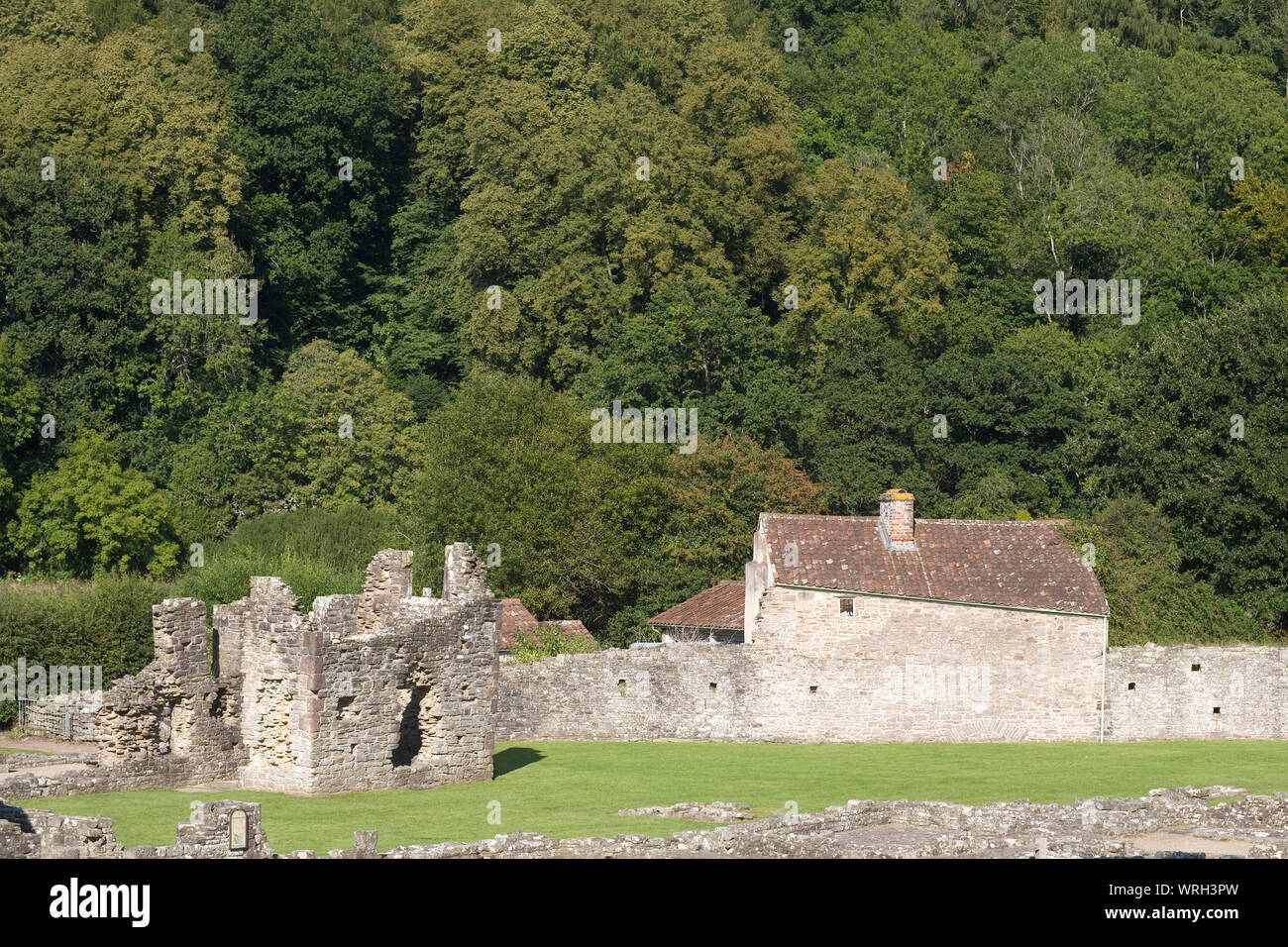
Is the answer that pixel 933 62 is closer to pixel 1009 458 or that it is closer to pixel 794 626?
pixel 1009 458

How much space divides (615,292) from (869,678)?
115ft

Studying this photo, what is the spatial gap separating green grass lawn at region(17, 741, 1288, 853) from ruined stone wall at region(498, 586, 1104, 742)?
853 millimetres

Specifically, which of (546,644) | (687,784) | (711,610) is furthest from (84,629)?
(687,784)

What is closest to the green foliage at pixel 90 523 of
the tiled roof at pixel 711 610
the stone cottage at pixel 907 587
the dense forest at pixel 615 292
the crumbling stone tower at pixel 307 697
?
the dense forest at pixel 615 292

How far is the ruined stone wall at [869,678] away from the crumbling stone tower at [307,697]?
923cm

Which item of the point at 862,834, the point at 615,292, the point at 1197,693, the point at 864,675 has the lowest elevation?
the point at 862,834

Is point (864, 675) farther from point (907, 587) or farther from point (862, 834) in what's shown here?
point (862, 834)

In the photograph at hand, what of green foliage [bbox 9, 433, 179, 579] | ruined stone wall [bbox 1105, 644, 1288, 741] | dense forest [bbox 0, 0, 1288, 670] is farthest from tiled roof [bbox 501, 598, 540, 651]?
ruined stone wall [bbox 1105, 644, 1288, 741]

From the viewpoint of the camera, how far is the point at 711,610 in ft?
213

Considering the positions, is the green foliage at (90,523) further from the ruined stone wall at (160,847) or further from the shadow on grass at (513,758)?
the ruined stone wall at (160,847)

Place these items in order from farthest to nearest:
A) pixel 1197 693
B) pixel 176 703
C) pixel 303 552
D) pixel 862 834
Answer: pixel 303 552 → pixel 1197 693 → pixel 176 703 → pixel 862 834

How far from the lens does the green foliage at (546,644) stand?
59.8 metres
